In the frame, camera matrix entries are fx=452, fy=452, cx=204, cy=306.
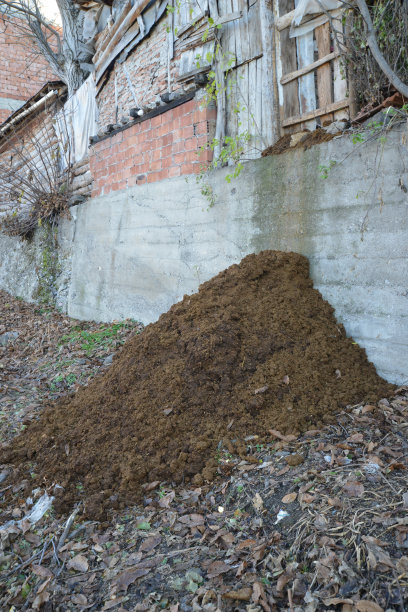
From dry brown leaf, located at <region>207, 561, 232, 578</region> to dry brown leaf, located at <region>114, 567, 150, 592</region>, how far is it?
1.01 feet

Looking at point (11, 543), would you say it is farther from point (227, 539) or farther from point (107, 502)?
point (227, 539)

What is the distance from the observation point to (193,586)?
1.97 m

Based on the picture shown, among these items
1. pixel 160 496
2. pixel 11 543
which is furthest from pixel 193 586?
pixel 11 543

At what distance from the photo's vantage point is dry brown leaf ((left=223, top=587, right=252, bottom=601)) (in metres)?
1.84

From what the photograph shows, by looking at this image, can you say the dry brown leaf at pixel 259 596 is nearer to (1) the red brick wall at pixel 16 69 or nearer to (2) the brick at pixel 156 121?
(2) the brick at pixel 156 121

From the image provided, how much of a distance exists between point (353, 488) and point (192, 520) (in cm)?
87

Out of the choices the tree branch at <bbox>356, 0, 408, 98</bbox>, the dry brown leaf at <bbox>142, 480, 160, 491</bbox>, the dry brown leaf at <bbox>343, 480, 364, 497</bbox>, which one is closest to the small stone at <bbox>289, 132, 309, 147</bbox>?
the tree branch at <bbox>356, 0, 408, 98</bbox>

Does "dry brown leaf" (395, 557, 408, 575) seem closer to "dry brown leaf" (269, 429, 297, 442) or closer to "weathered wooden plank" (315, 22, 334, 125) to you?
"dry brown leaf" (269, 429, 297, 442)

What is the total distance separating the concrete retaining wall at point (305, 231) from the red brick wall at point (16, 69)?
10459 mm

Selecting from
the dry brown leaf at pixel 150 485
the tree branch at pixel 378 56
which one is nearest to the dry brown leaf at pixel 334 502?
the dry brown leaf at pixel 150 485

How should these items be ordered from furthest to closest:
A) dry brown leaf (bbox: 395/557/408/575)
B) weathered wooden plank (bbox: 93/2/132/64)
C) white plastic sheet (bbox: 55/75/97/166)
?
white plastic sheet (bbox: 55/75/97/166), weathered wooden plank (bbox: 93/2/132/64), dry brown leaf (bbox: 395/557/408/575)

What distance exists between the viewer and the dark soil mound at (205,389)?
2.93m

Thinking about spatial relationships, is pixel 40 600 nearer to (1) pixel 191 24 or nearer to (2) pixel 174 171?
(2) pixel 174 171

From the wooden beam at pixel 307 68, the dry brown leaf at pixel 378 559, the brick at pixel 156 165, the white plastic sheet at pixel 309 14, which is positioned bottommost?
the dry brown leaf at pixel 378 559
